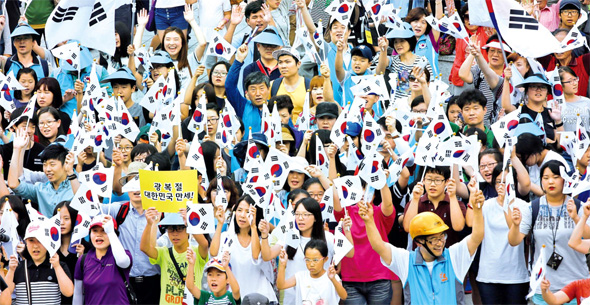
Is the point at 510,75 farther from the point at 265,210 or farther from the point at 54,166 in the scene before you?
the point at 54,166

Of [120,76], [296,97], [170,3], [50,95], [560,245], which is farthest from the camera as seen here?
[170,3]

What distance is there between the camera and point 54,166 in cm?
1183

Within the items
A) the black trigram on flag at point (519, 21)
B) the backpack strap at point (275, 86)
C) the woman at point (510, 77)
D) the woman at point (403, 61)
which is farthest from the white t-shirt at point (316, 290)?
the black trigram on flag at point (519, 21)

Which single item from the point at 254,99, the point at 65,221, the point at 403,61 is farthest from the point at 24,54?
the point at 403,61

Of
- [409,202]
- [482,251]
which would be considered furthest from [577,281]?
[409,202]

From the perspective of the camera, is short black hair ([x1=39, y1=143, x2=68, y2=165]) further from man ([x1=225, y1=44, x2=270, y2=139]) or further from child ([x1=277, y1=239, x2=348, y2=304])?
child ([x1=277, y1=239, x2=348, y2=304])

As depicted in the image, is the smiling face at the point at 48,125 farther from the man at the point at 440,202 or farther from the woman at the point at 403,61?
the man at the point at 440,202

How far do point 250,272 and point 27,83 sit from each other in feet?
16.5

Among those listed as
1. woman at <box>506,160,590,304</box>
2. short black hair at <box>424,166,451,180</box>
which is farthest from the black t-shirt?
woman at <box>506,160,590,304</box>

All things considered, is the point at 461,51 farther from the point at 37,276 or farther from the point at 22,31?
the point at 37,276

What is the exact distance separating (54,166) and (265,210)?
258cm

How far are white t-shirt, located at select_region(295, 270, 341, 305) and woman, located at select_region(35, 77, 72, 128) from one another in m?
4.39

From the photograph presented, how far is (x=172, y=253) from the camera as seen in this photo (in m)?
11.0

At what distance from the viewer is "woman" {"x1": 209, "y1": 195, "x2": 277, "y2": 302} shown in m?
10.5
